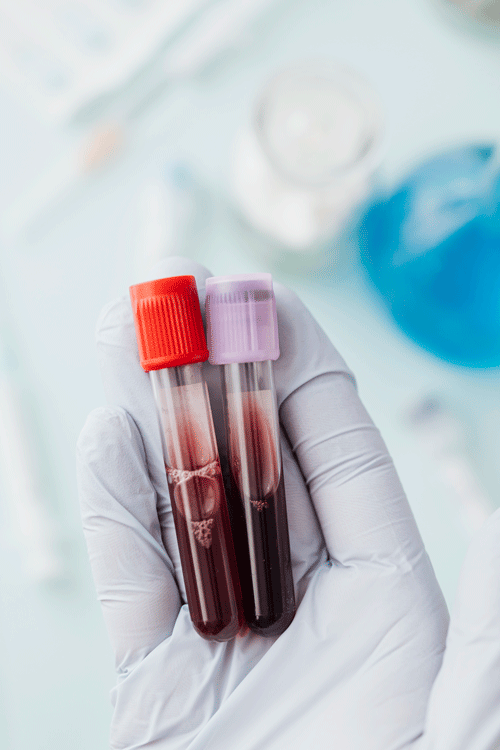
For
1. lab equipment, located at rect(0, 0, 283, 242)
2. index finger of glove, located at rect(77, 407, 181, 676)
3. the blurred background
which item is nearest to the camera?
index finger of glove, located at rect(77, 407, 181, 676)

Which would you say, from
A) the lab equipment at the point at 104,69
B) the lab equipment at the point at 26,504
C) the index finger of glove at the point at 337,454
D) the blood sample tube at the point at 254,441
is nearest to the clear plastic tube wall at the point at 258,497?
the blood sample tube at the point at 254,441

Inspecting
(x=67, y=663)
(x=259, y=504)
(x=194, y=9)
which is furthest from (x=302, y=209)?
(x=67, y=663)

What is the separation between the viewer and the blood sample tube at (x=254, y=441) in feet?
2.99

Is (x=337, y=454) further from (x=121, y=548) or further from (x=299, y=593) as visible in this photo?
(x=121, y=548)

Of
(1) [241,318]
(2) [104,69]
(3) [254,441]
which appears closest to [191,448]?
(3) [254,441]

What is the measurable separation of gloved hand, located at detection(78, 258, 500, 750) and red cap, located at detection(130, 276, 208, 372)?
16 centimetres

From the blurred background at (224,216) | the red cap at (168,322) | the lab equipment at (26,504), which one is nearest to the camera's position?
the red cap at (168,322)

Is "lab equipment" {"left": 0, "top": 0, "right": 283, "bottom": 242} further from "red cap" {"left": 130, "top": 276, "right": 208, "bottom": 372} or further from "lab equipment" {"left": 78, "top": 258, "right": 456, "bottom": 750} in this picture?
"red cap" {"left": 130, "top": 276, "right": 208, "bottom": 372}

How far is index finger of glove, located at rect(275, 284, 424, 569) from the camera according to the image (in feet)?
3.40

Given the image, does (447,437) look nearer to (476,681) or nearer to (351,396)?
(351,396)

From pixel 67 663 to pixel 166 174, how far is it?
121 centimetres

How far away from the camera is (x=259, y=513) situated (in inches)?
36.9

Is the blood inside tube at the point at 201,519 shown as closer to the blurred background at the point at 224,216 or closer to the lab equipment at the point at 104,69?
the blurred background at the point at 224,216

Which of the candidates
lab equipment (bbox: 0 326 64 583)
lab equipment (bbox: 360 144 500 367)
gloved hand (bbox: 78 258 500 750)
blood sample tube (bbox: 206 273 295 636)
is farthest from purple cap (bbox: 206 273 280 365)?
lab equipment (bbox: 0 326 64 583)
